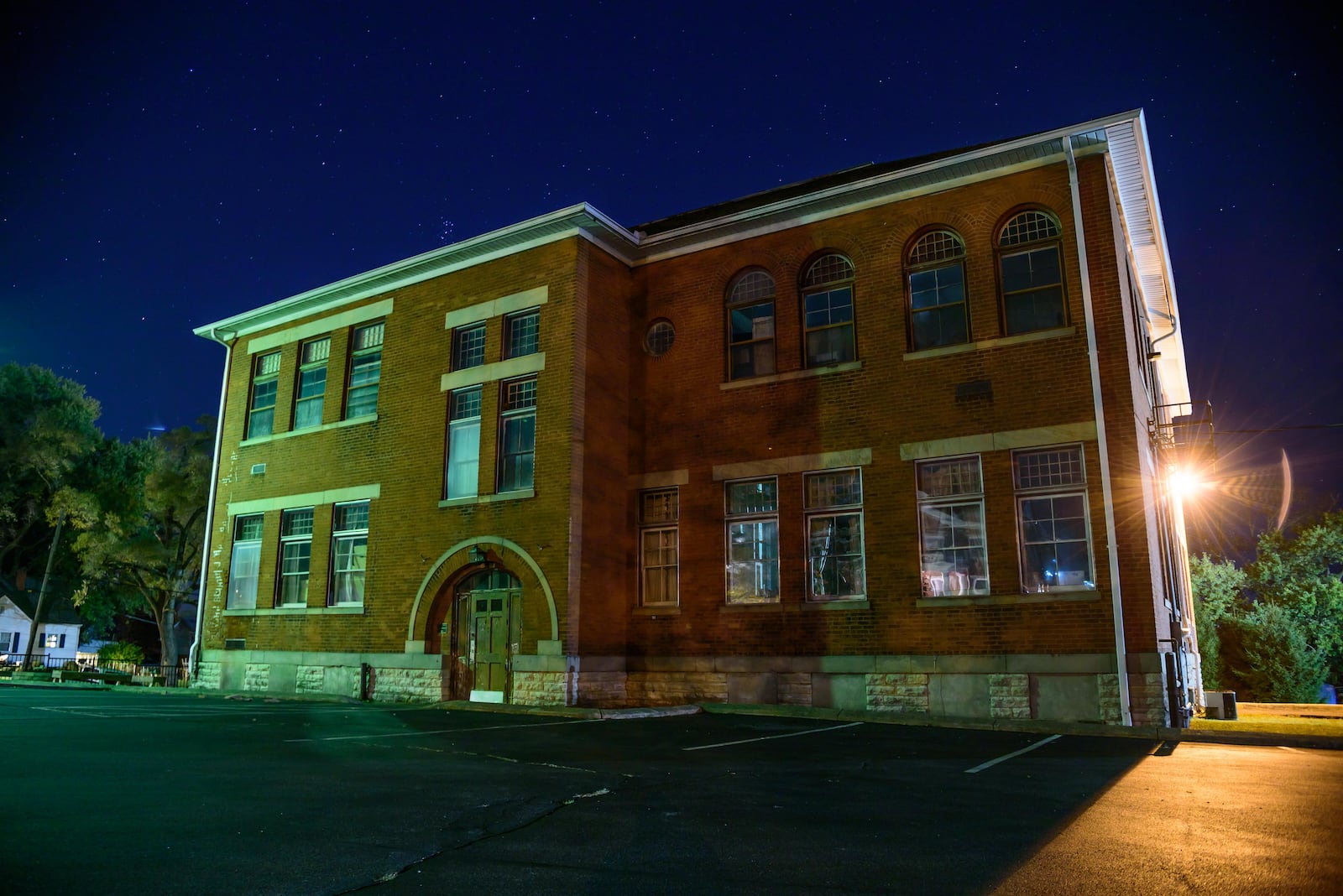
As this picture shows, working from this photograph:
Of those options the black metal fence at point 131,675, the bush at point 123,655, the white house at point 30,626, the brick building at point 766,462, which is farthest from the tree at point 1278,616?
the white house at point 30,626

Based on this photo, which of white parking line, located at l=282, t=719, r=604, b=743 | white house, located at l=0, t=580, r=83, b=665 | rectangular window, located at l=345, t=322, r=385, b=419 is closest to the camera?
white parking line, located at l=282, t=719, r=604, b=743

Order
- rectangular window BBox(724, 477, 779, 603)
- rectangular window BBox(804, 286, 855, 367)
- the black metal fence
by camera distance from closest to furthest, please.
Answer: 1. rectangular window BBox(724, 477, 779, 603)
2. rectangular window BBox(804, 286, 855, 367)
3. the black metal fence

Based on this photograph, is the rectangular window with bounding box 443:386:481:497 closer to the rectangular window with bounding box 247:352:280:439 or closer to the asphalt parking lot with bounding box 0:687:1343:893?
the rectangular window with bounding box 247:352:280:439

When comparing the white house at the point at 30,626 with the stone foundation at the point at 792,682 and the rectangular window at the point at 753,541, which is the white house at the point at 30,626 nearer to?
the stone foundation at the point at 792,682

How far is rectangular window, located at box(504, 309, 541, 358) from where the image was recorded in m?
20.1

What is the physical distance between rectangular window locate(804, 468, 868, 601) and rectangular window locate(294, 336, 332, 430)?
1276 centimetres

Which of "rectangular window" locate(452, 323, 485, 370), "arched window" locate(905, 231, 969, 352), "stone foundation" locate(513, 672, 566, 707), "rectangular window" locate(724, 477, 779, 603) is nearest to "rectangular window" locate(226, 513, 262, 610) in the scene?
"rectangular window" locate(452, 323, 485, 370)

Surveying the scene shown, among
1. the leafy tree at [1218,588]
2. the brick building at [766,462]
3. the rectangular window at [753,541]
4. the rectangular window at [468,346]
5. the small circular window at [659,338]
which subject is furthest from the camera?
the leafy tree at [1218,588]

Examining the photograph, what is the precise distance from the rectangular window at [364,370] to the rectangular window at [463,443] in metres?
2.63

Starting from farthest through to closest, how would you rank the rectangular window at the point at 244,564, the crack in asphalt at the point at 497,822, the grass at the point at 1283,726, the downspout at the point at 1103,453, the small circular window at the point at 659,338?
the rectangular window at the point at 244,564 < the small circular window at the point at 659,338 < the grass at the point at 1283,726 < the downspout at the point at 1103,453 < the crack in asphalt at the point at 497,822

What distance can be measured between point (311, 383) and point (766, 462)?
12.5 m

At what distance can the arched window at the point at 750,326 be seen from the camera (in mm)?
19141

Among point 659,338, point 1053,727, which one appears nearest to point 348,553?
point 659,338

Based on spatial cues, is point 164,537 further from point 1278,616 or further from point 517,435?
point 1278,616
